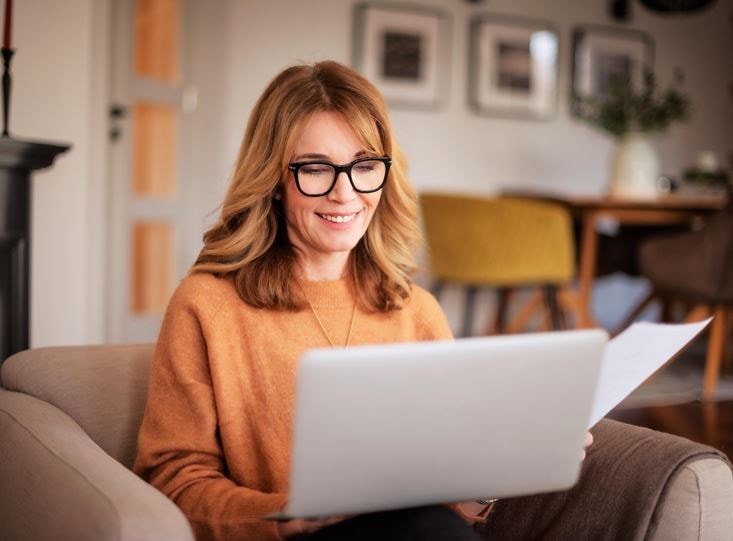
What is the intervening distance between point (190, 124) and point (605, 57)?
8.13 ft

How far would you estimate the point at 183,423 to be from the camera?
1.25 metres

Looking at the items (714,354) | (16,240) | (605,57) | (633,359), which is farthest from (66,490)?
(605,57)

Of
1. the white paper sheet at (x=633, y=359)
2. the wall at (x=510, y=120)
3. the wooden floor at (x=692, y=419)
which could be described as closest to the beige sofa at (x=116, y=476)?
the white paper sheet at (x=633, y=359)

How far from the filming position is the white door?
399cm

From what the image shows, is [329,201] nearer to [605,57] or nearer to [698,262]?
[698,262]

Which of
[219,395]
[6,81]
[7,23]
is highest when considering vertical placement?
[7,23]

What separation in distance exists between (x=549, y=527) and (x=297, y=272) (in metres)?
0.51

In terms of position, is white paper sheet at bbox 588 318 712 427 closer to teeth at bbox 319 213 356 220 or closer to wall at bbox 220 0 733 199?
teeth at bbox 319 213 356 220

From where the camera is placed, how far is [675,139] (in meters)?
5.75

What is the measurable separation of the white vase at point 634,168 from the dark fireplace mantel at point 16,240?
119 inches

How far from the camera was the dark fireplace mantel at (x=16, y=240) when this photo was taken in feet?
7.07

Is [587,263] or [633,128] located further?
[633,128]

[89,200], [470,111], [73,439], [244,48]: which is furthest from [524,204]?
[73,439]

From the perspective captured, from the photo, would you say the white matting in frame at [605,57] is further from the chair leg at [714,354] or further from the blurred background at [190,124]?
the chair leg at [714,354]
